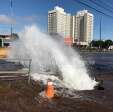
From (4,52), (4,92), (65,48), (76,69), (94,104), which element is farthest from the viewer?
(4,52)

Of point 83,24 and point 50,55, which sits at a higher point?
point 83,24

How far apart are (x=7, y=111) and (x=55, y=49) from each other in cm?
1279

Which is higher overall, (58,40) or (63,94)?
(58,40)

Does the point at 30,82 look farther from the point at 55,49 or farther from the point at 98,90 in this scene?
the point at 55,49

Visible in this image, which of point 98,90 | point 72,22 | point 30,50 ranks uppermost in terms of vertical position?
point 72,22

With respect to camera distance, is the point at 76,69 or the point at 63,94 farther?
the point at 76,69

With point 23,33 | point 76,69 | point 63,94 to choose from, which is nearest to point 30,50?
point 23,33

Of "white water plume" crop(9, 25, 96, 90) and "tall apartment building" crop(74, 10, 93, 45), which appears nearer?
"white water plume" crop(9, 25, 96, 90)

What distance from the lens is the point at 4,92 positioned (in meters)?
13.0

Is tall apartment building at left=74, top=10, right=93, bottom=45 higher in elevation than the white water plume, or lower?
higher

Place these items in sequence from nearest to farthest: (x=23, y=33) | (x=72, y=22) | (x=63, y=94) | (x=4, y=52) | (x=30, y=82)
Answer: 1. (x=63, y=94)
2. (x=30, y=82)
3. (x=23, y=33)
4. (x=4, y=52)
5. (x=72, y=22)

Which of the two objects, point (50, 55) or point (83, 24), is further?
point (83, 24)

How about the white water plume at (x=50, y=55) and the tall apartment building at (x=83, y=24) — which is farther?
the tall apartment building at (x=83, y=24)

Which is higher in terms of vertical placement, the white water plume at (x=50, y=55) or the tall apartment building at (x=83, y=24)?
the tall apartment building at (x=83, y=24)
